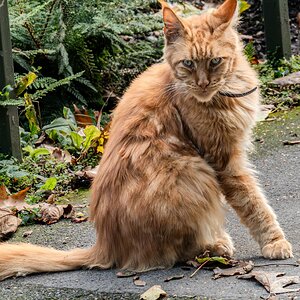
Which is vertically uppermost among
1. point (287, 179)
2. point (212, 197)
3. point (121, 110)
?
point (121, 110)

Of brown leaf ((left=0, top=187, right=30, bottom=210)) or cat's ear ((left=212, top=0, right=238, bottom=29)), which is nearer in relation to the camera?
cat's ear ((left=212, top=0, right=238, bottom=29))

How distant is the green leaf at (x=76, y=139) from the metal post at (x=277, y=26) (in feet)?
9.17

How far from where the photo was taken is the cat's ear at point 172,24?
4.61 metres

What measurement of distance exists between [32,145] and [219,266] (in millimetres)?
2942

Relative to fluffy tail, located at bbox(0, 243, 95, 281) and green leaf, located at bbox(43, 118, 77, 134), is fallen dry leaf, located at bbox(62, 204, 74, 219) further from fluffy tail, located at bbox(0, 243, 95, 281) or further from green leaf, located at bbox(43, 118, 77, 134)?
green leaf, located at bbox(43, 118, 77, 134)

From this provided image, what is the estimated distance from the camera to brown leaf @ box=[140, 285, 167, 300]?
4070 mm

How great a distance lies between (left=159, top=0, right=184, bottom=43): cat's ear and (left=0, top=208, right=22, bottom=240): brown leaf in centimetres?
176

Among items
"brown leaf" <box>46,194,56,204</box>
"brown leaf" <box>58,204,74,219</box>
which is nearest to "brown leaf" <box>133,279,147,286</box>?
"brown leaf" <box>58,204,74,219</box>

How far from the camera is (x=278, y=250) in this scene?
14.7 feet

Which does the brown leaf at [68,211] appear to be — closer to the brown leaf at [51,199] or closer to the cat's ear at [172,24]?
the brown leaf at [51,199]

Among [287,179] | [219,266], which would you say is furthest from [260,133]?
[219,266]

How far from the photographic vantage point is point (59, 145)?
6.98m

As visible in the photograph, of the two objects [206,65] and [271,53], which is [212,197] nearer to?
[206,65]

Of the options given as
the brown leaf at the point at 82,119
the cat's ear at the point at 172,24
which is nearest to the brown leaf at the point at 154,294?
the cat's ear at the point at 172,24
